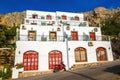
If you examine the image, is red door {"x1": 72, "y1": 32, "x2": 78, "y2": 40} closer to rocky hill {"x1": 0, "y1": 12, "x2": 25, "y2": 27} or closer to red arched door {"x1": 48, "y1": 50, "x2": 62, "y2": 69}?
red arched door {"x1": 48, "y1": 50, "x2": 62, "y2": 69}

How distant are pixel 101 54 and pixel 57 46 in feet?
28.2

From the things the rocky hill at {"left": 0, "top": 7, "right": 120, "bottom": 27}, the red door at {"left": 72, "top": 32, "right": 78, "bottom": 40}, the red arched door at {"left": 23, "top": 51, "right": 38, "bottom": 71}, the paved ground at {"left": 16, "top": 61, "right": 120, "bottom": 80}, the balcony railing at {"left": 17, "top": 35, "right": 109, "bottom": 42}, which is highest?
the rocky hill at {"left": 0, "top": 7, "right": 120, "bottom": 27}

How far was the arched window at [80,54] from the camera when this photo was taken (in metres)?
27.0

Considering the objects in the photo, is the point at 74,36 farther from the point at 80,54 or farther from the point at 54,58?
the point at 54,58

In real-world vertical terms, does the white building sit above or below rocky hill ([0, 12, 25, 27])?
below

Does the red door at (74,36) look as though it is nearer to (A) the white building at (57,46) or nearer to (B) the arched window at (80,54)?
(A) the white building at (57,46)

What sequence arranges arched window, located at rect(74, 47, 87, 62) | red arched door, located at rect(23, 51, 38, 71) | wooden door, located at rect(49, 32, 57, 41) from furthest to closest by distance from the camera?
wooden door, located at rect(49, 32, 57, 41) < arched window, located at rect(74, 47, 87, 62) < red arched door, located at rect(23, 51, 38, 71)

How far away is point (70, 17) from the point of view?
1497 inches

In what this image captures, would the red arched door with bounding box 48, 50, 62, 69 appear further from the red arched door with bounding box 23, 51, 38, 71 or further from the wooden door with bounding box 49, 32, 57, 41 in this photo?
the wooden door with bounding box 49, 32, 57, 41

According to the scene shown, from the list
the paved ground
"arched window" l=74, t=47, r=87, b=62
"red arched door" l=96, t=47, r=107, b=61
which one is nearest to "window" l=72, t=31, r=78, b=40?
"arched window" l=74, t=47, r=87, b=62

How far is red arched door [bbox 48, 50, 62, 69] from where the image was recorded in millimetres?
25581

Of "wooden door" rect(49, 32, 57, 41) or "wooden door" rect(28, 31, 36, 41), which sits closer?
"wooden door" rect(28, 31, 36, 41)

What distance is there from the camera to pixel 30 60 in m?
24.8

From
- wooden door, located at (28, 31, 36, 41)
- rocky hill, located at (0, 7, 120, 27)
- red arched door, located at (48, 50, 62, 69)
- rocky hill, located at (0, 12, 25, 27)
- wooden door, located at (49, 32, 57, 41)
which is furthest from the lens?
rocky hill, located at (0, 12, 25, 27)
